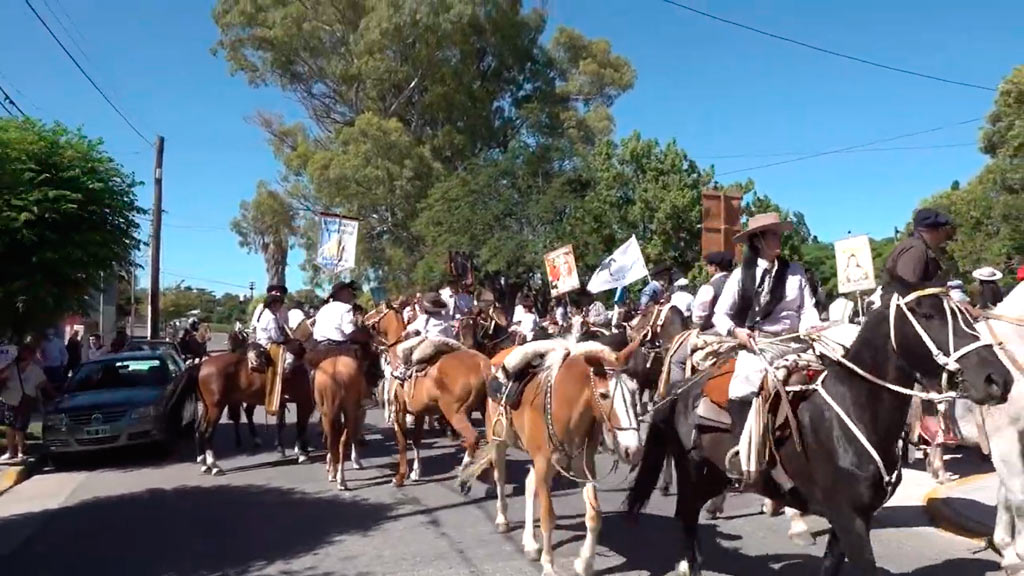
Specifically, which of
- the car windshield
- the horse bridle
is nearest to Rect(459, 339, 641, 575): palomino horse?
the horse bridle

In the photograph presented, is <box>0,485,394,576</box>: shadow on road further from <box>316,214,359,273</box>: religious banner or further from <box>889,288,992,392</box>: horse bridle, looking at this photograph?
<box>316,214,359,273</box>: religious banner

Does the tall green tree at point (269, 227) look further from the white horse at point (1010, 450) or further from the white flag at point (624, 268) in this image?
the white horse at point (1010, 450)

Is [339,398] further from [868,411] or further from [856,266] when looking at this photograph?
[856,266]

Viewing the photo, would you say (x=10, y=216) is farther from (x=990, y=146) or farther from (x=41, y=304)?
(x=990, y=146)

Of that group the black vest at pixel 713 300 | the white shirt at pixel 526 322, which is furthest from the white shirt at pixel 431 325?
the black vest at pixel 713 300

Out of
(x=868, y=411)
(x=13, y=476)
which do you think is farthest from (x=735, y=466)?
(x=13, y=476)

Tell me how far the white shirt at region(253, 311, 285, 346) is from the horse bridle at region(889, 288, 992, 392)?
1018 cm

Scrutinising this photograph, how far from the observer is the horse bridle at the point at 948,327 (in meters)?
4.42

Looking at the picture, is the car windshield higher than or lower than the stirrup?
higher

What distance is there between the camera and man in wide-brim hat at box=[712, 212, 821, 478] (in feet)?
18.8

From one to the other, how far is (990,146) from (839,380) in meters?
35.5

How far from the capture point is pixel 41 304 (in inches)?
423

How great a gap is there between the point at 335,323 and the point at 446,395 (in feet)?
6.75

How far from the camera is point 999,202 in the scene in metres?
23.5
